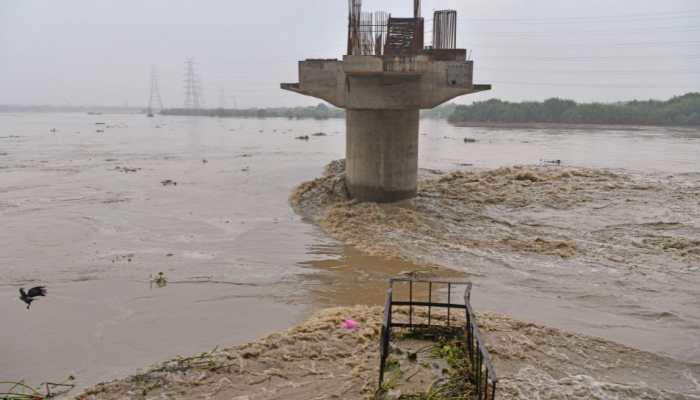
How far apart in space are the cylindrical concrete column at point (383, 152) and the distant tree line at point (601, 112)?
222ft

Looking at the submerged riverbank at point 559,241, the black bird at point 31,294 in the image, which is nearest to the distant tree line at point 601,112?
the submerged riverbank at point 559,241

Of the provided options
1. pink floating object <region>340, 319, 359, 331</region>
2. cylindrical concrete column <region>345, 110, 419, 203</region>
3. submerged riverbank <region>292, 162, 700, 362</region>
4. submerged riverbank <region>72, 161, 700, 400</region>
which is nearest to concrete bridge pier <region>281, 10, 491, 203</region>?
cylindrical concrete column <region>345, 110, 419, 203</region>

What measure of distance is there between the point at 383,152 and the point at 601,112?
232 feet

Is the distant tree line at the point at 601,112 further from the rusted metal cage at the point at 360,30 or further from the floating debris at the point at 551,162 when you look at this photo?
the rusted metal cage at the point at 360,30

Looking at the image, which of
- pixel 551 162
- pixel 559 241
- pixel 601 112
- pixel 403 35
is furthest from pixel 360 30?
pixel 601 112

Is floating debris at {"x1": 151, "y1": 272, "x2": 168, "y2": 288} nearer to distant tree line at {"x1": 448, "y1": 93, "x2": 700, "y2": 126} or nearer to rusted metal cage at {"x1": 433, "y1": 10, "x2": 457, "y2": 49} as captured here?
rusted metal cage at {"x1": 433, "y1": 10, "x2": 457, "y2": 49}

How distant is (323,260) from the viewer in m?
12.0

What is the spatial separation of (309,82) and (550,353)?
11.8 m

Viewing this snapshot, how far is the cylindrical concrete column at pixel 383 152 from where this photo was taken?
16.8 m

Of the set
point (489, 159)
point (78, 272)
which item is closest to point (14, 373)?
point (78, 272)

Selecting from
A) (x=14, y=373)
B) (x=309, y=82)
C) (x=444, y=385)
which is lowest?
(x=14, y=373)

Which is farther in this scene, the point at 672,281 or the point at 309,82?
the point at 309,82

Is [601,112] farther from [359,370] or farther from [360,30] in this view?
[359,370]

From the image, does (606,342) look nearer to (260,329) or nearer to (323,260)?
(260,329)
